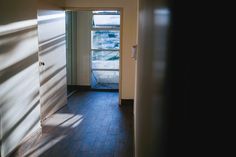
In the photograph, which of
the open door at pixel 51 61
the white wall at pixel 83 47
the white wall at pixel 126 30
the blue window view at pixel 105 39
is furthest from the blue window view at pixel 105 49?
the open door at pixel 51 61

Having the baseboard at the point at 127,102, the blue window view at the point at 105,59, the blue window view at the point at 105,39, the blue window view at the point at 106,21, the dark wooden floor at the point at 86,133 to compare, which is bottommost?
the dark wooden floor at the point at 86,133

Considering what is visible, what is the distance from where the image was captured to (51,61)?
489 cm

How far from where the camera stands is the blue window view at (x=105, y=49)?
23.7 ft

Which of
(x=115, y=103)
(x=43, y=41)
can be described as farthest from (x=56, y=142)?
(x=115, y=103)

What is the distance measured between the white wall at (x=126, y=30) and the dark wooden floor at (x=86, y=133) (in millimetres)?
467

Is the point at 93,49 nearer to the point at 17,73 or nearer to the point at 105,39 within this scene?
the point at 105,39

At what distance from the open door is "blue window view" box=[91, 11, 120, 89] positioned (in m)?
A: 1.93

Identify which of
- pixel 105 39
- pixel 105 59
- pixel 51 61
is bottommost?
pixel 105 59

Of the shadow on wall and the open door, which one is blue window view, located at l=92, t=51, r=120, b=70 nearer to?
the open door

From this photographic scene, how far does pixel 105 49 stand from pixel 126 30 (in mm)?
1933

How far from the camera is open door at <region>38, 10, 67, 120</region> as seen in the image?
4.49m

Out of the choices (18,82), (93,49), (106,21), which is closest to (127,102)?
(93,49)

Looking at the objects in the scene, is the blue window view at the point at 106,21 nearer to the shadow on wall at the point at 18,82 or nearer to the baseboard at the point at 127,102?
the baseboard at the point at 127,102

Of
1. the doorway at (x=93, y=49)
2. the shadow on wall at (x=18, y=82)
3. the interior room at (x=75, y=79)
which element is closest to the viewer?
the interior room at (x=75, y=79)
